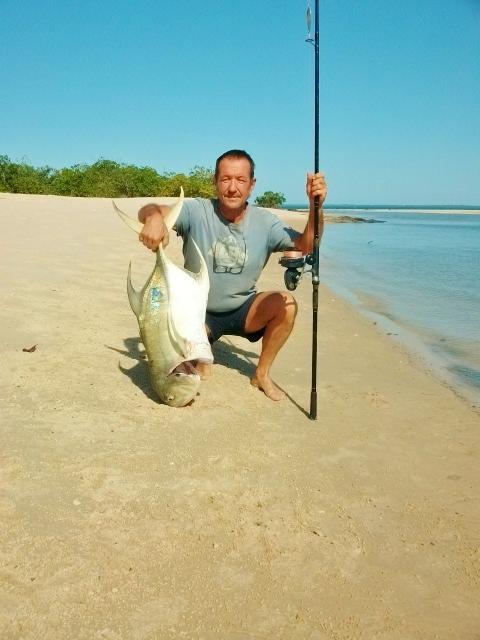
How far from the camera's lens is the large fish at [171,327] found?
323cm

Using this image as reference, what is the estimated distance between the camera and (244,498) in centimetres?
245

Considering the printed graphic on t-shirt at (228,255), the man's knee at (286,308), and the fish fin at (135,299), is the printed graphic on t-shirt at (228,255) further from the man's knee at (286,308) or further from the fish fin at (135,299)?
the fish fin at (135,299)

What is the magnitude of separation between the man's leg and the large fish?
65 cm

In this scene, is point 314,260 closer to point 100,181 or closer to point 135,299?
point 135,299

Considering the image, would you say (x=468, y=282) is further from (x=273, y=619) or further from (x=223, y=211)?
(x=273, y=619)

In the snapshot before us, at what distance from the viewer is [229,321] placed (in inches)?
159

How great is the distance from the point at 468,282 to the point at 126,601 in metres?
9.92

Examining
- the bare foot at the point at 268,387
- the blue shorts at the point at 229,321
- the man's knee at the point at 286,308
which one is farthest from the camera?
the blue shorts at the point at 229,321

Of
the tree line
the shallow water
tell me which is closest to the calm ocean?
the shallow water

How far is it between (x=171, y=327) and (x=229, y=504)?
1167mm

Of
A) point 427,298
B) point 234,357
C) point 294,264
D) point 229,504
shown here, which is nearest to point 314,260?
point 294,264

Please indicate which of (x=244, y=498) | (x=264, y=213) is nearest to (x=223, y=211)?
(x=264, y=213)

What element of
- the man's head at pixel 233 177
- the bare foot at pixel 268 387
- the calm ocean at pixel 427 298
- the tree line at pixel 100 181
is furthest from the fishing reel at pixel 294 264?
the tree line at pixel 100 181

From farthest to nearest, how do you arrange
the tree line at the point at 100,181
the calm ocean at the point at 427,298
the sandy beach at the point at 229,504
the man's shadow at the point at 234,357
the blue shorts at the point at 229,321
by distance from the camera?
the tree line at the point at 100,181
the calm ocean at the point at 427,298
the man's shadow at the point at 234,357
the blue shorts at the point at 229,321
the sandy beach at the point at 229,504
